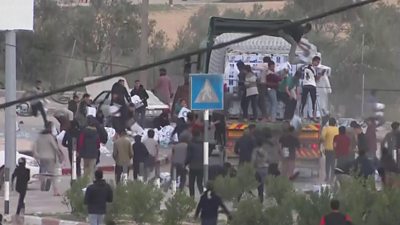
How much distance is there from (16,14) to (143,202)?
5.87 m

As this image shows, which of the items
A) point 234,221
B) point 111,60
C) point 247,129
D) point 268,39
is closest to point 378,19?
point 111,60

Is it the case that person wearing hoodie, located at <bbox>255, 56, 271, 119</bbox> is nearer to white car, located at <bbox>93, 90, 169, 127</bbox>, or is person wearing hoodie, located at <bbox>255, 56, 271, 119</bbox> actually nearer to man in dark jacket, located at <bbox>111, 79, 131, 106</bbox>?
man in dark jacket, located at <bbox>111, 79, 131, 106</bbox>

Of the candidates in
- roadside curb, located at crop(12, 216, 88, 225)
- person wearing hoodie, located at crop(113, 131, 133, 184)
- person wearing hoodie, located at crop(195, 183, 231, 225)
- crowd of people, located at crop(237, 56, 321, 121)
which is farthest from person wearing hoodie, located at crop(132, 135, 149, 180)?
person wearing hoodie, located at crop(195, 183, 231, 225)

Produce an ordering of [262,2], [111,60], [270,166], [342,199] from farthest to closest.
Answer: [262,2]
[111,60]
[270,166]
[342,199]

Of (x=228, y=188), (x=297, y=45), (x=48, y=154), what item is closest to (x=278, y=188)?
(x=228, y=188)

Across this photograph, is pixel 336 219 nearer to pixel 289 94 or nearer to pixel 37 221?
pixel 37 221

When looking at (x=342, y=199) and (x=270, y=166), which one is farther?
(x=270, y=166)

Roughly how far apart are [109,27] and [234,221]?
43.5m

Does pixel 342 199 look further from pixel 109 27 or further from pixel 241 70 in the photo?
pixel 109 27

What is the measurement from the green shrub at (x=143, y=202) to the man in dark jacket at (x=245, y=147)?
118 inches

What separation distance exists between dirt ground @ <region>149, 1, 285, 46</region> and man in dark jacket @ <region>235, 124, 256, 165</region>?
158 feet

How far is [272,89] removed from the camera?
2677 cm

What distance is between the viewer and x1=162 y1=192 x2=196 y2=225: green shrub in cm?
1908

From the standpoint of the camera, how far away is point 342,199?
16828 millimetres
